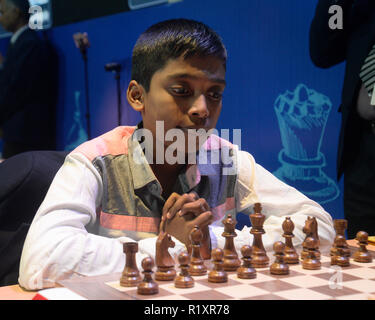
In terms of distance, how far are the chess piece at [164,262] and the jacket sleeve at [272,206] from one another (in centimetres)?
31

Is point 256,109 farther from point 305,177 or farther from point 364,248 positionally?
point 364,248

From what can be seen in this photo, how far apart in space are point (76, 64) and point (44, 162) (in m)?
3.35

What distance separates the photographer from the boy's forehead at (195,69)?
60.4 inches

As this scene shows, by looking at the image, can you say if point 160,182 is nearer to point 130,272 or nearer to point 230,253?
point 230,253

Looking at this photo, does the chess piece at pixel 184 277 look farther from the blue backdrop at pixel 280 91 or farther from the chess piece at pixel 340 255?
the blue backdrop at pixel 280 91

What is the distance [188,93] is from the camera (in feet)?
5.03

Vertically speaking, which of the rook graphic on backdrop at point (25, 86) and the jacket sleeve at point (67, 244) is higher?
the rook graphic on backdrop at point (25, 86)

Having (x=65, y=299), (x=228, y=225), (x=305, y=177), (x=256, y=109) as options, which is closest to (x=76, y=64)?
(x=256, y=109)

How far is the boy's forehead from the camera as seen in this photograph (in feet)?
5.04

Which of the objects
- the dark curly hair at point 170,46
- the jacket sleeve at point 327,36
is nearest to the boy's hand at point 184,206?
the dark curly hair at point 170,46

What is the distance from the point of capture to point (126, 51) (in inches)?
162

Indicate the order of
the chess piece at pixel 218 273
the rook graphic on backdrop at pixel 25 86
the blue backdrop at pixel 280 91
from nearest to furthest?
the chess piece at pixel 218 273, the blue backdrop at pixel 280 91, the rook graphic on backdrop at pixel 25 86

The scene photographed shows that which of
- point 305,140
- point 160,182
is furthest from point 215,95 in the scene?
point 305,140

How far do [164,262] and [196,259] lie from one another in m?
0.08
